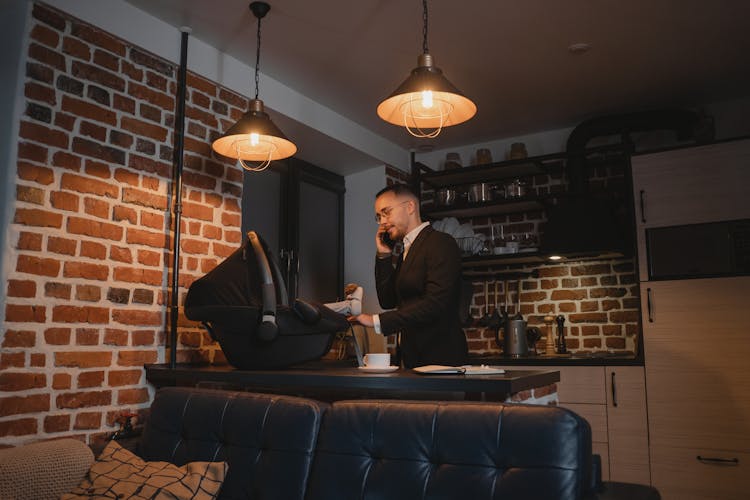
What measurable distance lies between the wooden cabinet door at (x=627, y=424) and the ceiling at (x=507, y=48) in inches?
69.1

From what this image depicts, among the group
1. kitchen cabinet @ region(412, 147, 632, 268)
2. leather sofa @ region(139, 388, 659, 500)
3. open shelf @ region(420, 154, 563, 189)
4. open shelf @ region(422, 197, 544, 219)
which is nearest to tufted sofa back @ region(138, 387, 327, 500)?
leather sofa @ region(139, 388, 659, 500)

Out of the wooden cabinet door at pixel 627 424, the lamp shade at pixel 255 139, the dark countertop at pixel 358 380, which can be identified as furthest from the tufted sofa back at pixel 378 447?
the wooden cabinet door at pixel 627 424

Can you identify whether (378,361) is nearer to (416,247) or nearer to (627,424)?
(416,247)

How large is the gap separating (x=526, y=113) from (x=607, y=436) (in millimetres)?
2164

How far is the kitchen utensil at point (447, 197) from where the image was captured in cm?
471

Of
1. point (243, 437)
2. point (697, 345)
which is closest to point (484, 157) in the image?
point (697, 345)

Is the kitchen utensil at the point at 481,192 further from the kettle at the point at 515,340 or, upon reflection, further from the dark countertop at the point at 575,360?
the dark countertop at the point at 575,360

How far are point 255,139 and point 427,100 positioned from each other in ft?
2.90

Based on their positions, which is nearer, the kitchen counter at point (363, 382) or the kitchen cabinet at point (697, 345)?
the kitchen counter at point (363, 382)

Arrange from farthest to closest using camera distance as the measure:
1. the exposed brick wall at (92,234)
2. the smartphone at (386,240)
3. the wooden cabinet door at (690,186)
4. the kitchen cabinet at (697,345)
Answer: the wooden cabinet door at (690,186)
the kitchen cabinet at (697,345)
the smartphone at (386,240)
the exposed brick wall at (92,234)

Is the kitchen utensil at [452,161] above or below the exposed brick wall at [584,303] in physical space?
above

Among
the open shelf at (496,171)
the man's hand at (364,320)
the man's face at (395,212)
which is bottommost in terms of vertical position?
the man's hand at (364,320)

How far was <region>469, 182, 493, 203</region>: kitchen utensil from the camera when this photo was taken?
4.54 m

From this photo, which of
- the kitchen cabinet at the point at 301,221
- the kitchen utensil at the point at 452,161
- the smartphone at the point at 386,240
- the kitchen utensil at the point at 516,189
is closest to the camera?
the smartphone at the point at 386,240
